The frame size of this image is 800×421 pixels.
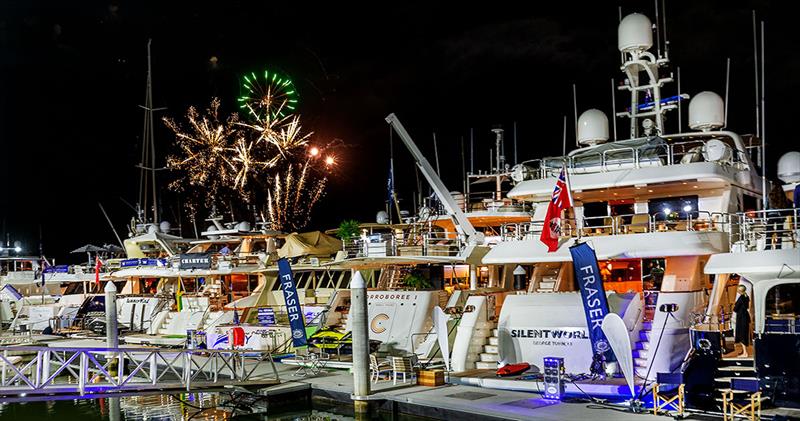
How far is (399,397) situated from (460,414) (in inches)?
78.7

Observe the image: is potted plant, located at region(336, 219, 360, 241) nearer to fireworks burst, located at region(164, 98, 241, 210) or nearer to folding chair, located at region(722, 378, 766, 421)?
fireworks burst, located at region(164, 98, 241, 210)

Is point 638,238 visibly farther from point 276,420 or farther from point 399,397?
point 276,420

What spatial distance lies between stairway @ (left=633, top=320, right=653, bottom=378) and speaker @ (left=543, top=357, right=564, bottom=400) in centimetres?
187

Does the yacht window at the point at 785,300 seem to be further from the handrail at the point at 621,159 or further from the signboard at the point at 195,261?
the signboard at the point at 195,261

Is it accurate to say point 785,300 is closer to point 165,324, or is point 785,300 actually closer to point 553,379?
point 553,379

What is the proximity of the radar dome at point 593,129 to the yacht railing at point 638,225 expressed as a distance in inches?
106

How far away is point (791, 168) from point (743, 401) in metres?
9.66

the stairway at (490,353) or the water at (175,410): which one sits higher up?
the stairway at (490,353)

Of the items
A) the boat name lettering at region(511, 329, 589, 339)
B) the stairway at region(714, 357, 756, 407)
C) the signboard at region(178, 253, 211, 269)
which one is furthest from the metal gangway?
the signboard at region(178, 253, 211, 269)

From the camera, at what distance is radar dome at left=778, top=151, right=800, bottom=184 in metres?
22.5

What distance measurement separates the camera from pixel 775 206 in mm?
24203

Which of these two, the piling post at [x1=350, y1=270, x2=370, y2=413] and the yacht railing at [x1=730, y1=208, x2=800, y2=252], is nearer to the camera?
the yacht railing at [x1=730, y1=208, x2=800, y2=252]

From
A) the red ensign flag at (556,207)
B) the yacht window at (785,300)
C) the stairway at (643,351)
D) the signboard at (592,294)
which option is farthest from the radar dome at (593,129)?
the yacht window at (785,300)

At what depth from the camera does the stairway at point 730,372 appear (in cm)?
1564
